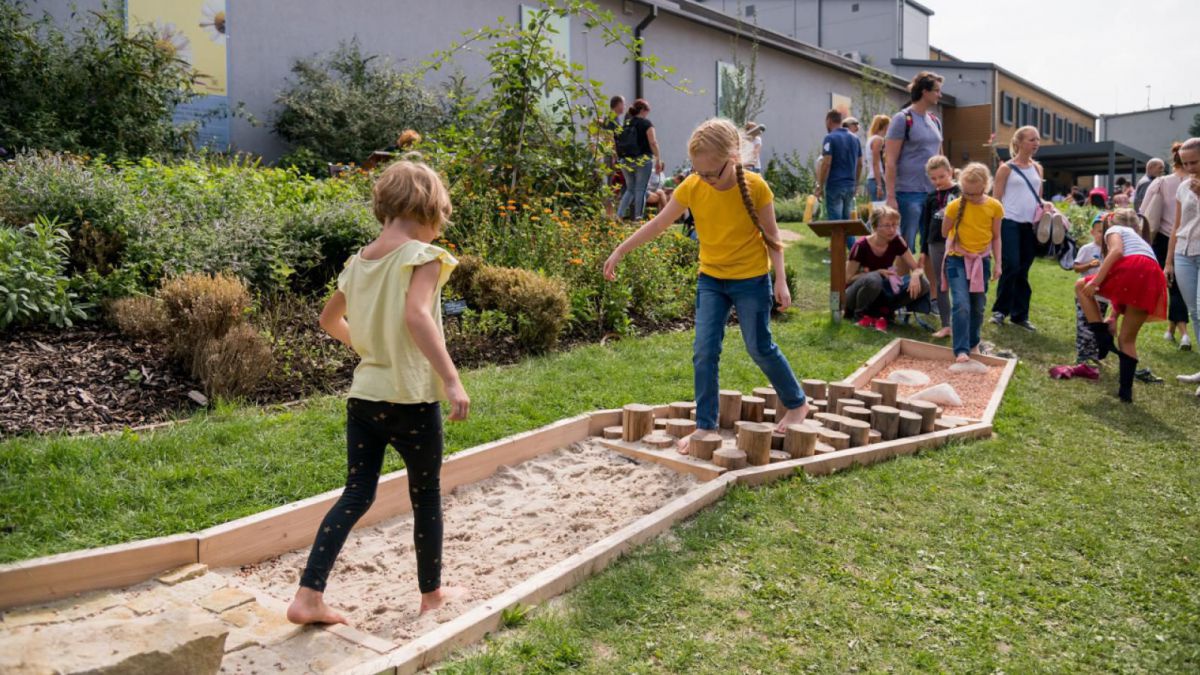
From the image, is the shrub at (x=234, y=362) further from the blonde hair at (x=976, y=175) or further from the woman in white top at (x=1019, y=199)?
the woman in white top at (x=1019, y=199)

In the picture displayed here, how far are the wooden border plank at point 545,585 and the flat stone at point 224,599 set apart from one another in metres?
0.87

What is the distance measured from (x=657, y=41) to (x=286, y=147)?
33.9 feet

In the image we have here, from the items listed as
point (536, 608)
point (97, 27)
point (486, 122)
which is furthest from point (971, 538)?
point (97, 27)

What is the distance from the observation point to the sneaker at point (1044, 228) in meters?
8.83

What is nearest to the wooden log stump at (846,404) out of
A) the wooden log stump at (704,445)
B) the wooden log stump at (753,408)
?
the wooden log stump at (753,408)

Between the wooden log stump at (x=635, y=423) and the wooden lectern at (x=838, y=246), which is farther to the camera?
the wooden lectern at (x=838, y=246)

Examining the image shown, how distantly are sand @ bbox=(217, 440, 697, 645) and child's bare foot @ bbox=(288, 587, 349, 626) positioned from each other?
0.19 metres

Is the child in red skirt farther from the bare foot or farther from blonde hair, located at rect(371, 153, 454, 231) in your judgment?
blonde hair, located at rect(371, 153, 454, 231)

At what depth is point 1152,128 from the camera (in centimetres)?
5631

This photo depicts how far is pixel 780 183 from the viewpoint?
24469mm

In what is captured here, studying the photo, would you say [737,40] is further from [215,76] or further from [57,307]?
[57,307]

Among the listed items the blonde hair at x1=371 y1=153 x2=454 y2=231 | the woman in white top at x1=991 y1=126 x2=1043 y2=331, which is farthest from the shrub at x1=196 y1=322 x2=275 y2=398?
the woman in white top at x1=991 y1=126 x2=1043 y2=331

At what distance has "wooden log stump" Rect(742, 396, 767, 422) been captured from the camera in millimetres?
5754

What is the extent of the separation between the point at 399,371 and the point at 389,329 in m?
0.16
